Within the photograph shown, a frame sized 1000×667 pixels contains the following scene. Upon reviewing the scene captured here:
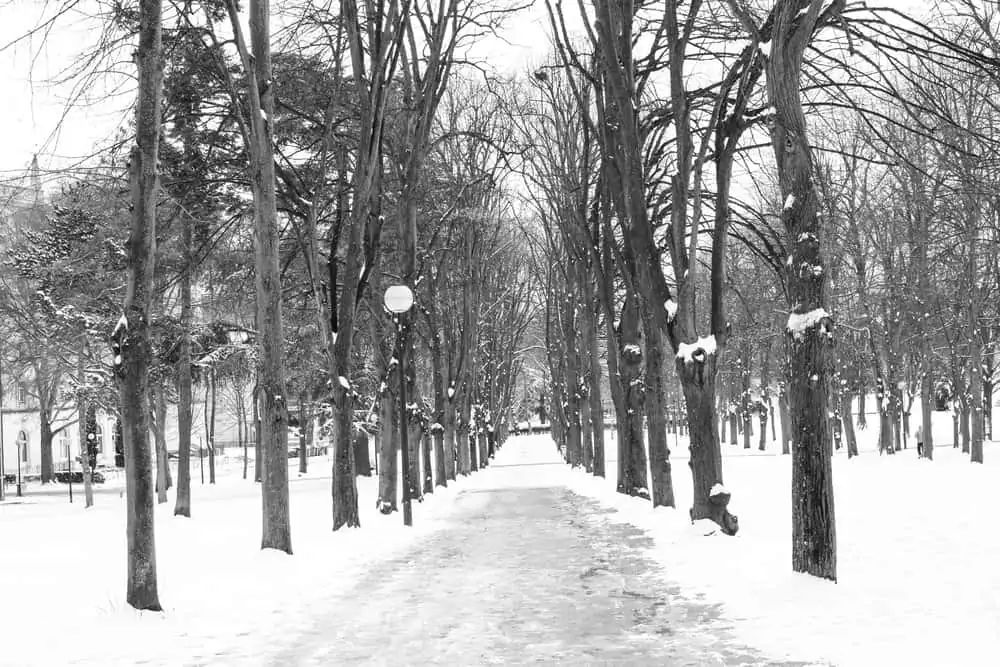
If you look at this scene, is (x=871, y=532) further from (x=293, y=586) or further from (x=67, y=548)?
(x=67, y=548)

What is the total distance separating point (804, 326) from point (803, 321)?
0.05m

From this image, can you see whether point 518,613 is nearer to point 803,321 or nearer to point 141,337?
point 803,321

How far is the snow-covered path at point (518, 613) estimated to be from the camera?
718cm

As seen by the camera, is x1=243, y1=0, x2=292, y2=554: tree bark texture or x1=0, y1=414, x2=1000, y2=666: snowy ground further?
x1=243, y1=0, x2=292, y2=554: tree bark texture

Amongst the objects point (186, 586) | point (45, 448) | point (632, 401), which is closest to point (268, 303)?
point (186, 586)

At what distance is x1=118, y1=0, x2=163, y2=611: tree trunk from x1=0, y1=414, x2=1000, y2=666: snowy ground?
0.51m

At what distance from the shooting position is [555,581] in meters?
10.8

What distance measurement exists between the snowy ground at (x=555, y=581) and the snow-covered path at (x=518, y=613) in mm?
68

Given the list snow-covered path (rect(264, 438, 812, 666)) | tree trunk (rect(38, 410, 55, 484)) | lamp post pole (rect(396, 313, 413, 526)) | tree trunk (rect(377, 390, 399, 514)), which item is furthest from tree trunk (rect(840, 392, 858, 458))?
tree trunk (rect(38, 410, 55, 484))

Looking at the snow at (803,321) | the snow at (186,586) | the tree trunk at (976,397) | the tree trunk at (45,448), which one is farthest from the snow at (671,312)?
the tree trunk at (45,448)

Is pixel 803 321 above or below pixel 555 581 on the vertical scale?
above

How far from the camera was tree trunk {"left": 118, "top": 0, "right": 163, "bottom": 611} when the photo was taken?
29.4 feet

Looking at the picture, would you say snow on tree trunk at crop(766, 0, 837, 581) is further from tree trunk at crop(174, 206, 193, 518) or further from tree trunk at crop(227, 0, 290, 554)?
tree trunk at crop(174, 206, 193, 518)

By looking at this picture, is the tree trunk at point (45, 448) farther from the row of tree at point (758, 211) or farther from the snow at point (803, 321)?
the snow at point (803, 321)
